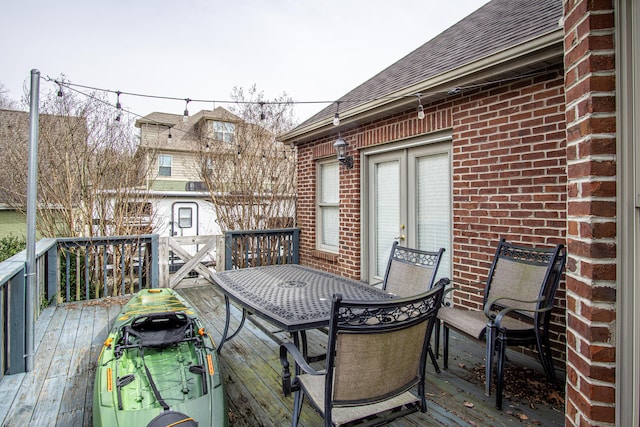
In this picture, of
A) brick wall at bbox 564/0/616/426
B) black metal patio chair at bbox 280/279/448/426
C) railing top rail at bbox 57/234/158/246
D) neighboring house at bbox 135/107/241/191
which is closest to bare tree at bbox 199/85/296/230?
neighboring house at bbox 135/107/241/191

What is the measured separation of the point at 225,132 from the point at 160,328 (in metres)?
5.56

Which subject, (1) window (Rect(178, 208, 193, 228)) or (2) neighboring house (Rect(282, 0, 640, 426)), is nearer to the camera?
(2) neighboring house (Rect(282, 0, 640, 426))

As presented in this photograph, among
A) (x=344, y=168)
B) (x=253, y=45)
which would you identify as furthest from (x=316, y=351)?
(x=253, y=45)

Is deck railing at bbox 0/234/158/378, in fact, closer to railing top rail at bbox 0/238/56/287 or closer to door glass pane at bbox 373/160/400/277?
railing top rail at bbox 0/238/56/287

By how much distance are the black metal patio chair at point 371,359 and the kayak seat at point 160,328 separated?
1136mm

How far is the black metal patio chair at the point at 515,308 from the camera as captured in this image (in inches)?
99.2

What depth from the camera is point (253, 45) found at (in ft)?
28.4

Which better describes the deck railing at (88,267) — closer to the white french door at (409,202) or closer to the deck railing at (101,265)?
the deck railing at (101,265)

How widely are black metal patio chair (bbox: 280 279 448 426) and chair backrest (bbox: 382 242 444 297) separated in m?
1.25

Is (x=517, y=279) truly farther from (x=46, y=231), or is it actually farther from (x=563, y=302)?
(x=46, y=231)

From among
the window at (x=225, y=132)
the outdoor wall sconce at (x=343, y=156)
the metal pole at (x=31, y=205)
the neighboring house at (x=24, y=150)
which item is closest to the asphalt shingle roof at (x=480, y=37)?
the outdoor wall sconce at (x=343, y=156)

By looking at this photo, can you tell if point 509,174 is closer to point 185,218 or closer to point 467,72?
point 467,72

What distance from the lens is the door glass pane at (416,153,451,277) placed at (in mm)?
4051

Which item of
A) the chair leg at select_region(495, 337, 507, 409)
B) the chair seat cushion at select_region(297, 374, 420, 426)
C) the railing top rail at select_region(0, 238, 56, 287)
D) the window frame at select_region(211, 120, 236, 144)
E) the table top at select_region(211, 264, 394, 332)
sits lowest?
the chair leg at select_region(495, 337, 507, 409)
